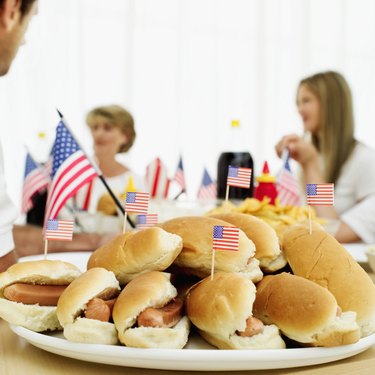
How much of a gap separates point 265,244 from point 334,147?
2.75 meters

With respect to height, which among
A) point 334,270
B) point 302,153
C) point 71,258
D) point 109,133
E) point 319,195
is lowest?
point 71,258

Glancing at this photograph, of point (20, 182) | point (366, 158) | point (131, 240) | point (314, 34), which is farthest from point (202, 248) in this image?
point (314, 34)

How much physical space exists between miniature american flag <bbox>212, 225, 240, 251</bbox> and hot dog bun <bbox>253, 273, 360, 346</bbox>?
0.29 ft

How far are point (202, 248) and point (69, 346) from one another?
26cm

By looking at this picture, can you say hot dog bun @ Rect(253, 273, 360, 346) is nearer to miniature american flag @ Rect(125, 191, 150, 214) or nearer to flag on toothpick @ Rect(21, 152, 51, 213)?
miniature american flag @ Rect(125, 191, 150, 214)

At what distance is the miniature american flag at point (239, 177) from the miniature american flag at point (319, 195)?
16cm

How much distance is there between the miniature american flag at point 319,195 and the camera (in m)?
0.95

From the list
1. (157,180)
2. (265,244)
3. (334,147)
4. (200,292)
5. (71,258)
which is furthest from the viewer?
(334,147)

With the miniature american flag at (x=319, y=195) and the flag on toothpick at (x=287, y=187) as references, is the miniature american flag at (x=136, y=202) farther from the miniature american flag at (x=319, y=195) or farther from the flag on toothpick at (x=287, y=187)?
the flag on toothpick at (x=287, y=187)

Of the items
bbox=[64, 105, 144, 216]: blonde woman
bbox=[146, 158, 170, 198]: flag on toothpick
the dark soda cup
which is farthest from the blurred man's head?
bbox=[64, 105, 144, 216]: blonde woman

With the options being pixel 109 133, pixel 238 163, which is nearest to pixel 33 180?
pixel 238 163

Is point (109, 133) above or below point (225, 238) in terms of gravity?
above

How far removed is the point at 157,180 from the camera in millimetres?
2643

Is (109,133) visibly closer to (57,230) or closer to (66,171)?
(66,171)
